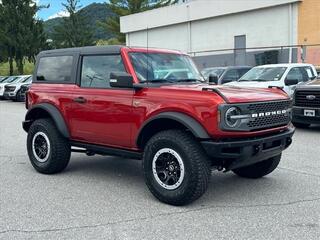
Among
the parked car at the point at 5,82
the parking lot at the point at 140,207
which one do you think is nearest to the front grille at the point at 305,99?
the parking lot at the point at 140,207

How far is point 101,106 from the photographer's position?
636cm

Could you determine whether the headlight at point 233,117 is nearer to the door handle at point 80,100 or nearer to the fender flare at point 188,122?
the fender flare at point 188,122

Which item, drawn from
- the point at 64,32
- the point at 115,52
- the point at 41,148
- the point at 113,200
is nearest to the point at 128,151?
the point at 113,200

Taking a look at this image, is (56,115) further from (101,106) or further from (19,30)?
(19,30)

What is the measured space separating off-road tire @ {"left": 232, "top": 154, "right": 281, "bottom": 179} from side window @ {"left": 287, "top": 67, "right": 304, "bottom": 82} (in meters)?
8.57

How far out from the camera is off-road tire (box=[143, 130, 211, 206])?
5305 mm

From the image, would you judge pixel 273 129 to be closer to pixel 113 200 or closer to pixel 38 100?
pixel 113 200

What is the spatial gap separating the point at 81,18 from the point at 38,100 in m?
51.1

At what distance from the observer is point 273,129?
5742 mm

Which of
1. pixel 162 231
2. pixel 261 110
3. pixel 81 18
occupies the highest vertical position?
pixel 81 18

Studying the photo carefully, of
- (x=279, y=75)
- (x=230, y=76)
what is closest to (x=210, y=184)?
(x=279, y=75)

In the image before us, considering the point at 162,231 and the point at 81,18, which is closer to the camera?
the point at 162,231

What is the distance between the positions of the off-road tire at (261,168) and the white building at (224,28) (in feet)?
76.7

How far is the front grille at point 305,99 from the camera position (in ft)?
37.2
